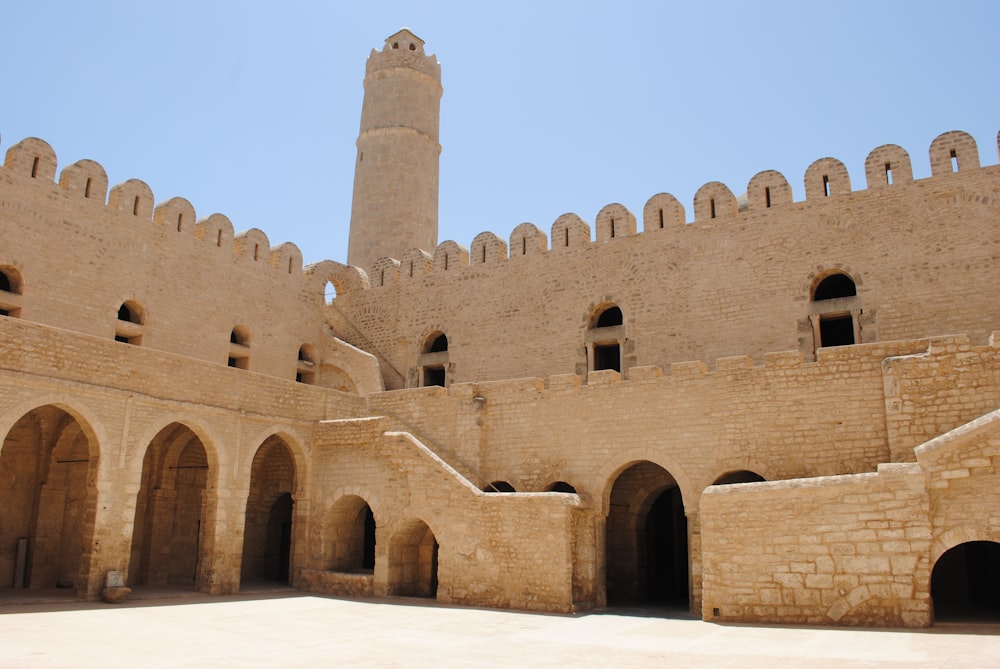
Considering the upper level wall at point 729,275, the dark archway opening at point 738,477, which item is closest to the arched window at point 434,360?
the upper level wall at point 729,275

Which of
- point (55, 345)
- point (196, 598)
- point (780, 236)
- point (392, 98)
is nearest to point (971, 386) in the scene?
point (780, 236)

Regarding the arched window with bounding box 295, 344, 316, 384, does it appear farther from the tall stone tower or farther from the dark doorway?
the dark doorway

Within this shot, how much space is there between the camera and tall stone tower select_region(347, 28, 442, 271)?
2175cm

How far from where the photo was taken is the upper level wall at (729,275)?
43.2 feet

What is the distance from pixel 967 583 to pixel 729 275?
621 centimetres

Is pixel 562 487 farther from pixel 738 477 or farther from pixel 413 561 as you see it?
pixel 738 477

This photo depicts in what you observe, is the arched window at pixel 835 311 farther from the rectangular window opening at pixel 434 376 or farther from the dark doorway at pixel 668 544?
the rectangular window opening at pixel 434 376

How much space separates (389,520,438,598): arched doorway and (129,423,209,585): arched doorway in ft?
12.3

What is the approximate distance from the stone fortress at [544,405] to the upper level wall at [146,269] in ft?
0.19

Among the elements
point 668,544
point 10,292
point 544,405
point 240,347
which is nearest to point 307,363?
point 240,347

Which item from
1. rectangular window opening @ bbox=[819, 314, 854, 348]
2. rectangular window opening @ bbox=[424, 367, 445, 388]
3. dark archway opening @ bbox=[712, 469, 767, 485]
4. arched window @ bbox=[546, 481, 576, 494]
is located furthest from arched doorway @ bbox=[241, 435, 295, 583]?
rectangular window opening @ bbox=[819, 314, 854, 348]

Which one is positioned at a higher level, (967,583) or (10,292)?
(10,292)

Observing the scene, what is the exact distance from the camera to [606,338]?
15.7 m

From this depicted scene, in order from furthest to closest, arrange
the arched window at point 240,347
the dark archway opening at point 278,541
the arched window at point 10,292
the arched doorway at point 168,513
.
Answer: the arched window at point 240,347 → the dark archway opening at point 278,541 → the arched doorway at point 168,513 → the arched window at point 10,292
